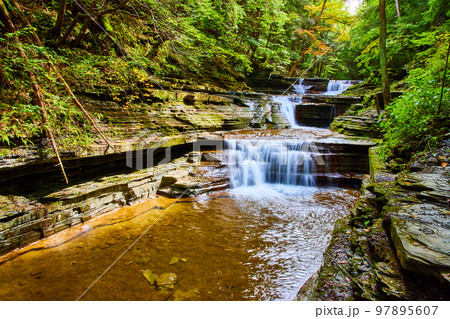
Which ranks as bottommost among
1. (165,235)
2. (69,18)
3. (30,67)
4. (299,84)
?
(165,235)

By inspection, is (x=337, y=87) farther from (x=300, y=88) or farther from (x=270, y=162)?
(x=270, y=162)

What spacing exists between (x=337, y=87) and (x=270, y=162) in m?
11.4

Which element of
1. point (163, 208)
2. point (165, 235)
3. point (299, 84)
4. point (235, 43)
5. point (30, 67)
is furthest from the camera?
point (299, 84)

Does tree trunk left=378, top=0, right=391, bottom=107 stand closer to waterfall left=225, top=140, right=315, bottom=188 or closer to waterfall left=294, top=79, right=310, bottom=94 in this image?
waterfall left=225, top=140, right=315, bottom=188

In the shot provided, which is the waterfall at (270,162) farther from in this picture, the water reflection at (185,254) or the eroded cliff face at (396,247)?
the eroded cliff face at (396,247)

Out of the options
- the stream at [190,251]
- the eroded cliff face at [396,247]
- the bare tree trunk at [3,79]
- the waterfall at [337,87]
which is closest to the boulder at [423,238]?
the eroded cliff face at [396,247]

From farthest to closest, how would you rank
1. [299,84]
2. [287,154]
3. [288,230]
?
[299,84], [287,154], [288,230]

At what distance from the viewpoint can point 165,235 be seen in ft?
12.6

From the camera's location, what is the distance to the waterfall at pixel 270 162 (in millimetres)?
7086

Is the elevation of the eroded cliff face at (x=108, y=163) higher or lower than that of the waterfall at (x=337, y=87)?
lower

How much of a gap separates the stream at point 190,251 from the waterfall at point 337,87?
1127 cm

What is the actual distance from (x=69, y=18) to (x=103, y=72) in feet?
5.05
